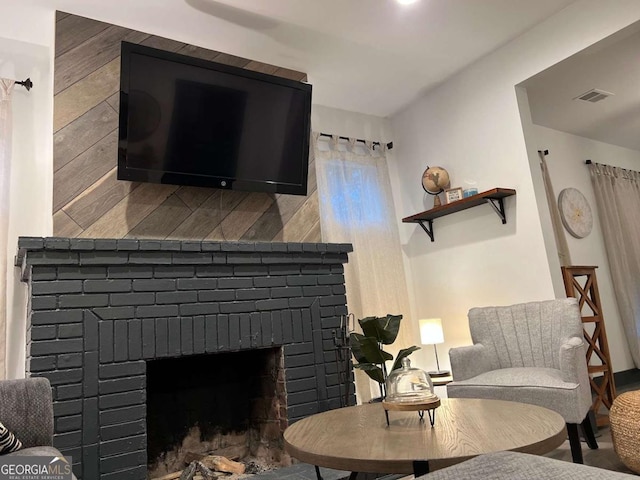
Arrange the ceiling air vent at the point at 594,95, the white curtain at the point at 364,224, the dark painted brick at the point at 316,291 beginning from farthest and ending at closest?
the ceiling air vent at the point at 594,95 → the white curtain at the point at 364,224 → the dark painted brick at the point at 316,291

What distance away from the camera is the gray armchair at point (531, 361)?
7.57 ft

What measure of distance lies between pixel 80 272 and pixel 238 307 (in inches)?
32.0

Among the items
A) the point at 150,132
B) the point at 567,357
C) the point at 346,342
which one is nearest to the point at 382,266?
the point at 346,342

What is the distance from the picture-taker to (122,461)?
2.15 meters

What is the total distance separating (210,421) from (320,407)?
639 millimetres

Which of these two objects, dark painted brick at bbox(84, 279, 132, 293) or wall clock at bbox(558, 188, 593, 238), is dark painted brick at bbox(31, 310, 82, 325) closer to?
dark painted brick at bbox(84, 279, 132, 293)

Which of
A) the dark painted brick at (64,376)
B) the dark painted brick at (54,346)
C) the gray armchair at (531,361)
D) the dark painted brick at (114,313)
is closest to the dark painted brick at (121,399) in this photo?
the dark painted brick at (64,376)

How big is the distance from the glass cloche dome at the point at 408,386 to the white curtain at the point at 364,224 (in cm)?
201

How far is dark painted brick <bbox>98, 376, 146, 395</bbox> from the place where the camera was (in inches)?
86.0

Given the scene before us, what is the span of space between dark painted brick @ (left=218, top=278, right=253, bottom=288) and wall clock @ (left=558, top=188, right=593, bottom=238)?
10.8 ft

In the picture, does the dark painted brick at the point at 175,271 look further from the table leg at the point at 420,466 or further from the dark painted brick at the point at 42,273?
the table leg at the point at 420,466

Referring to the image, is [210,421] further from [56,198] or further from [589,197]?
[589,197]

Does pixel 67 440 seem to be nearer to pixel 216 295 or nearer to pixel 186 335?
pixel 186 335

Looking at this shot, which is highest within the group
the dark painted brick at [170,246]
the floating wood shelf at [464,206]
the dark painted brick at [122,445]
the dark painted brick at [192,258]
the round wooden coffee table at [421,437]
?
the floating wood shelf at [464,206]
